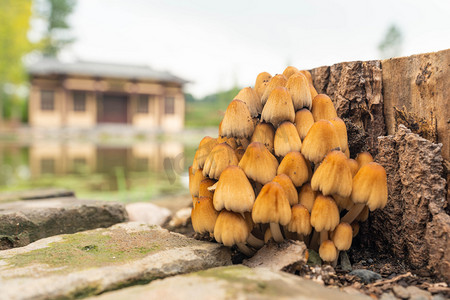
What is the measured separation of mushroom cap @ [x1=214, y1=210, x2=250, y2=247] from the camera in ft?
4.22

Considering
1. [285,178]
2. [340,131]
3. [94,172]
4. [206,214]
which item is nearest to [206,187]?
[206,214]

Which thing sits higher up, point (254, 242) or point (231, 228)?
point (231, 228)

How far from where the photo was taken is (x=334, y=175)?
4.06 ft

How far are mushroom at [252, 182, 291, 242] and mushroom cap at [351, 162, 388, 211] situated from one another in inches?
10.4

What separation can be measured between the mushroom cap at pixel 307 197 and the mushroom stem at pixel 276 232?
0.13 meters

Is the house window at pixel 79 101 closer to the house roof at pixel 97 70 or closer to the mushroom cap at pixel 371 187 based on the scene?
the house roof at pixel 97 70

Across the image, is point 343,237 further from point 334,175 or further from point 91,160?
point 91,160

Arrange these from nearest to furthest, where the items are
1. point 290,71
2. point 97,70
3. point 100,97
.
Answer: point 290,71 → point 100,97 → point 97,70

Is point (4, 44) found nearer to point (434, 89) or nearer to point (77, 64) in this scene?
point (77, 64)

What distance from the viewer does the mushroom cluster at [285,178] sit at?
125cm

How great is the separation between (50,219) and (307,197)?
4.81 ft

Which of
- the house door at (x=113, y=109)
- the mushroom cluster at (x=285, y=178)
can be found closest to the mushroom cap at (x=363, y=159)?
the mushroom cluster at (x=285, y=178)

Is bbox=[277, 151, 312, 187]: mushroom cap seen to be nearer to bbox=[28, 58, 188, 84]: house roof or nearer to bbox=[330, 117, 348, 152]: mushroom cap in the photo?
bbox=[330, 117, 348, 152]: mushroom cap

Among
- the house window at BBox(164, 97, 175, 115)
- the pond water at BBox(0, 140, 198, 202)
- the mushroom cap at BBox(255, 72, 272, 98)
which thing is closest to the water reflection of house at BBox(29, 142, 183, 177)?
the pond water at BBox(0, 140, 198, 202)
